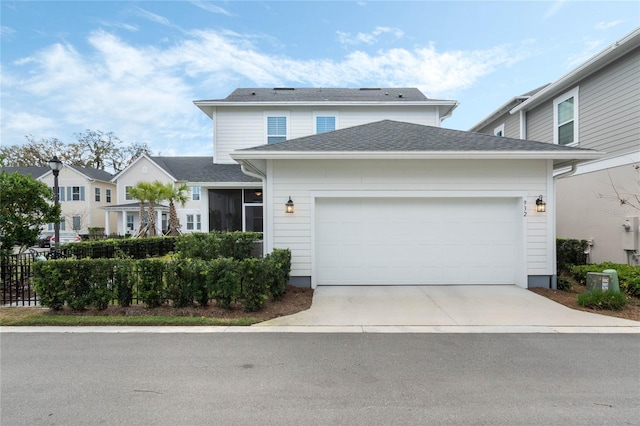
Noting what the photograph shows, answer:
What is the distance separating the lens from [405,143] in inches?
278

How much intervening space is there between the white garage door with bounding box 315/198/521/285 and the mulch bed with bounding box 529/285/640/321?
78cm

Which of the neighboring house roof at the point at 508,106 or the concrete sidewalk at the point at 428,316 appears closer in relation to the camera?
the concrete sidewalk at the point at 428,316

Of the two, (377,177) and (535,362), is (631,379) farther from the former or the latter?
(377,177)

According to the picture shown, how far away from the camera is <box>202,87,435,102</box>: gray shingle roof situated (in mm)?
14445

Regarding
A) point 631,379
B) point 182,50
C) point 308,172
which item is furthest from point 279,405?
point 182,50

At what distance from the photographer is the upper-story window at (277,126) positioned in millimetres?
14156

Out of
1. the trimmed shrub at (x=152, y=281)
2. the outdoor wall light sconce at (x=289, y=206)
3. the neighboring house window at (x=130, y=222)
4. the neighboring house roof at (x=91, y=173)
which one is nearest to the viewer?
the trimmed shrub at (x=152, y=281)

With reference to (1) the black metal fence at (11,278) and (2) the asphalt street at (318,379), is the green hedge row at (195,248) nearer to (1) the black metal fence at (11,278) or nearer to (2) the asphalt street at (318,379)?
(1) the black metal fence at (11,278)

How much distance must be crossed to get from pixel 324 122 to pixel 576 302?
1154 cm

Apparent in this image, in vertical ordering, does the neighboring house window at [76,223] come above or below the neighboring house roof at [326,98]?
below

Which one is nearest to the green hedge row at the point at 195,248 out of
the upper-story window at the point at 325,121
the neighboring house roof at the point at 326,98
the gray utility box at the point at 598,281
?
the upper-story window at the point at 325,121

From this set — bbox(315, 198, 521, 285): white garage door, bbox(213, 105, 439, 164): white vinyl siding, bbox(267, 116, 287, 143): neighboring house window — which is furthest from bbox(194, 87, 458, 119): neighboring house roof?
bbox(315, 198, 521, 285): white garage door

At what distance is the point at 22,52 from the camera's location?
11.0 m

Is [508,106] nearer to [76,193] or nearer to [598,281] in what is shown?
[598,281]
